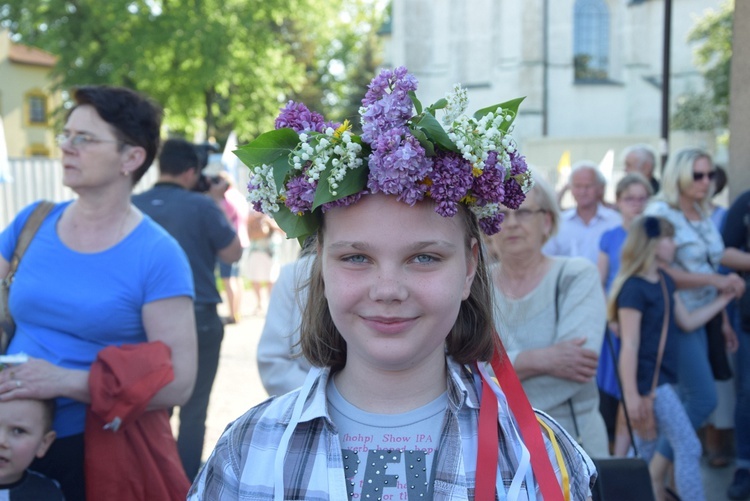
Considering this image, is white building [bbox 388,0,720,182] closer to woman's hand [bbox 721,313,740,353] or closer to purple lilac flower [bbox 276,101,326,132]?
woman's hand [bbox 721,313,740,353]

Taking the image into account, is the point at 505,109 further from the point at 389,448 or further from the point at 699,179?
the point at 699,179

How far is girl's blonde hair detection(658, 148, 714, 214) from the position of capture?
635 centimetres

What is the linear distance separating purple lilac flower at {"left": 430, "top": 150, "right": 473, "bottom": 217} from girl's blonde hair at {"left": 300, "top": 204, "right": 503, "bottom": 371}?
27 centimetres

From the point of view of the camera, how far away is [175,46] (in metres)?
25.5

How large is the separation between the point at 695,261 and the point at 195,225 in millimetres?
3437

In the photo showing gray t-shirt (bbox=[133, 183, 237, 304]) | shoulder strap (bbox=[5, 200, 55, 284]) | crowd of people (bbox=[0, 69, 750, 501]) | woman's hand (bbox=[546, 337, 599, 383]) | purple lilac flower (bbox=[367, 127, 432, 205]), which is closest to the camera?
purple lilac flower (bbox=[367, 127, 432, 205])

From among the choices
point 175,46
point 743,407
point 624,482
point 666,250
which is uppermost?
point 175,46

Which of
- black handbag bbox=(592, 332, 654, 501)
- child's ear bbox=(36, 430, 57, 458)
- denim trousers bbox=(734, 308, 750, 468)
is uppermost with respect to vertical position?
child's ear bbox=(36, 430, 57, 458)

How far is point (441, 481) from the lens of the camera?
1942 millimetres

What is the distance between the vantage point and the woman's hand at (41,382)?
305 centimetres

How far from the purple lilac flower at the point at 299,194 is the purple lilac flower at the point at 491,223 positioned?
44 centimetres

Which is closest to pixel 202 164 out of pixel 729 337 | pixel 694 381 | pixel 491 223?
pixel 694 381

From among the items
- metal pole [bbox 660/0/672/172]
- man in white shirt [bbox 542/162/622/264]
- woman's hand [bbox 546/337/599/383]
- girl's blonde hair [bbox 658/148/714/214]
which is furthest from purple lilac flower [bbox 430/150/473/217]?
metal pole [bbox 660/0/672/172]

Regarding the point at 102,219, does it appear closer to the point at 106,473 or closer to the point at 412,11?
the point at 106,473
